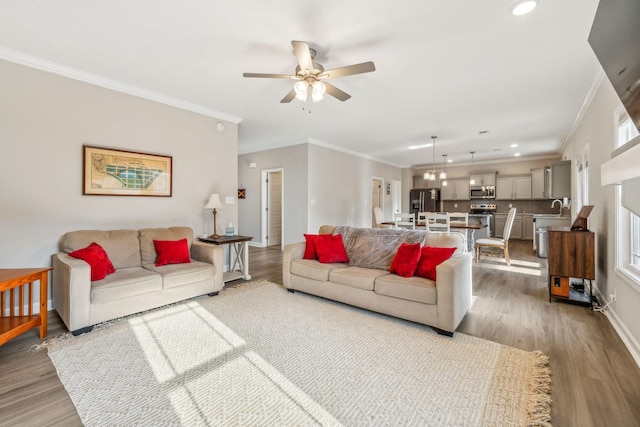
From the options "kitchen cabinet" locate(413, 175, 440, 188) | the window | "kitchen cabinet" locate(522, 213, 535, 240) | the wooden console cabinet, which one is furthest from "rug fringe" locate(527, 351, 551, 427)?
"kitchen cabinet" locate(413, 175, 440, 188)

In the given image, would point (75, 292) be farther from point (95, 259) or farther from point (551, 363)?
point (551, 363)

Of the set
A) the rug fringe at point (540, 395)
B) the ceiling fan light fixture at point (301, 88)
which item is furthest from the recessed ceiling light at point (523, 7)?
the rug fringe at point (540, 395)

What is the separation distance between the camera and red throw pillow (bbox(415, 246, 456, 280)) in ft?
9.05

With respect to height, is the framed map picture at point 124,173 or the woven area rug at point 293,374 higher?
the framed map picture at point 124,173

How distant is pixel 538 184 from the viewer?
8.30m

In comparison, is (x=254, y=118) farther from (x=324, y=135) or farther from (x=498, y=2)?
(x=498, y=2)

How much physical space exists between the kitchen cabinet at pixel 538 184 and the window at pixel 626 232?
21.4 ft

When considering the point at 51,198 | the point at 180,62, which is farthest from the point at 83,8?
the point at 51,198

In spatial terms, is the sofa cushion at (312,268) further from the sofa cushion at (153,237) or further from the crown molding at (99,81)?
the crown molding at (99,81)

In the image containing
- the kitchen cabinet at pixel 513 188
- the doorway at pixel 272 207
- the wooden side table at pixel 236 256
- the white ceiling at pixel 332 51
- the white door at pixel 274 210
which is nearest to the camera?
the white ceiling at pixel 332 51

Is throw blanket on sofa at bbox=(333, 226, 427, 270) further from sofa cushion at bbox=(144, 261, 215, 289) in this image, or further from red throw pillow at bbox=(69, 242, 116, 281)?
red throw pillow at bbox=(69, 242, 116, 281)

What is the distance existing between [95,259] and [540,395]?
12.2 feet

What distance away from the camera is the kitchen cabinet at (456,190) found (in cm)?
953

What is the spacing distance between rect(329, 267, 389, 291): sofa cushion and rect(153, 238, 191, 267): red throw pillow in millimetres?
1842
